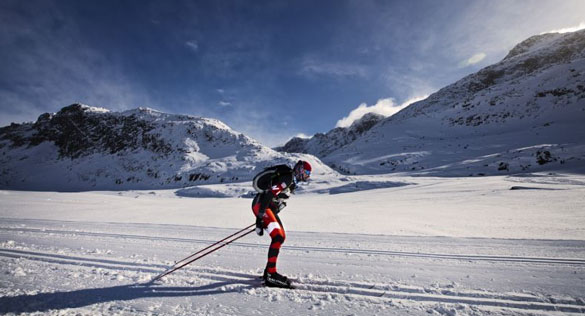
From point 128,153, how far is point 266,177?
46.4 m

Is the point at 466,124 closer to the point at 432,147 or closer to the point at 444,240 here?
the point at 432,147

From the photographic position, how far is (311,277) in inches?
144

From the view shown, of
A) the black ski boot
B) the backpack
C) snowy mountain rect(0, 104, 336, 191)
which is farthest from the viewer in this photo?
snowy mountain rect(0, 104, 336, 191)

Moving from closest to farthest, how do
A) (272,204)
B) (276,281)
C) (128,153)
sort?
(276,281) < (272,204) < (128,153)

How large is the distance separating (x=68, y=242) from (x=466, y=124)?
62.7 m

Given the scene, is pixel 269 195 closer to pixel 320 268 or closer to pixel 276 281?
pixel 276 281

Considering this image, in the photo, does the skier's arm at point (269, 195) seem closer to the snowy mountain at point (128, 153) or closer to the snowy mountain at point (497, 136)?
the snowy mountain at point (128, 153)

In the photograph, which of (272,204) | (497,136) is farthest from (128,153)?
(497,136)

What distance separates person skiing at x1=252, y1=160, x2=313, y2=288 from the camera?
3398mm

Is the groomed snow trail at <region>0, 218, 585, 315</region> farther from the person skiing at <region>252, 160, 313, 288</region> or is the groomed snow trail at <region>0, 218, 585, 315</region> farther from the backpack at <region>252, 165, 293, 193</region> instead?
the backpack at <region>252, 165, 293, 193</region>

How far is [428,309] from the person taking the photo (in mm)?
2658

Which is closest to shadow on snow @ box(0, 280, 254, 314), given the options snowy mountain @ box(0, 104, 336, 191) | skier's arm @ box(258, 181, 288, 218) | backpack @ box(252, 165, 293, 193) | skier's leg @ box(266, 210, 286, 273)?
skier's leg @ box(266, 210, 286, 273)

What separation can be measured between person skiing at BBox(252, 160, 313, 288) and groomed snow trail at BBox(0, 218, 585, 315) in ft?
0.89

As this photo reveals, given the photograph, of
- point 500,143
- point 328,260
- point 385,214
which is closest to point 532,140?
point 500,143
